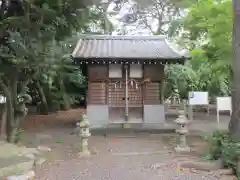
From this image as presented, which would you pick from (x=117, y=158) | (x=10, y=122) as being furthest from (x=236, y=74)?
(x=10, y=122)

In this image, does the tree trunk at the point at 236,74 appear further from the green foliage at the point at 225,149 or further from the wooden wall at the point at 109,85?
the wooden wall at the point at 109,85

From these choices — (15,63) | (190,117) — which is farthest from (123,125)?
(15,63)

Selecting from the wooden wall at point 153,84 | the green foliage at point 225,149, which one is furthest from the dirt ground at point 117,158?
the wooden wall at point 153,84

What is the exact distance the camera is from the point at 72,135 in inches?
523

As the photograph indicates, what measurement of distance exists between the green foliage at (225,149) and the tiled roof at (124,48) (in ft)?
20.4

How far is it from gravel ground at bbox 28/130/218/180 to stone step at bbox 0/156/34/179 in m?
0.30

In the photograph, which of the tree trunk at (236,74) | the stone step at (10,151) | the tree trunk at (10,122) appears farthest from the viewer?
the tree trunk at (10,122)

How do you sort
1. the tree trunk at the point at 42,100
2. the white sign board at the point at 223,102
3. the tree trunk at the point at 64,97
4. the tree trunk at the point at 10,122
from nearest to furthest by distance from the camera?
the tree trunk at the point at 10,122 → the white sign board at the point at 223,102 → the tree trunk at the point at 42,100 → the tree trunk at the point at 64,97

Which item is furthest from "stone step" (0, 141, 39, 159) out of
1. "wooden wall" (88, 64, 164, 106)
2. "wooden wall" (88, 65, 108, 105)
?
"wooden wall" (88, 64, 164, 106)

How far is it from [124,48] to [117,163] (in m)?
Result: 7.94

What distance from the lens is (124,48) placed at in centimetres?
1521

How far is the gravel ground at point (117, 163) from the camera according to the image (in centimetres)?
706

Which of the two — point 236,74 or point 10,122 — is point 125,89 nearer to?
point 10,122

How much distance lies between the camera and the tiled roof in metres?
13.9
